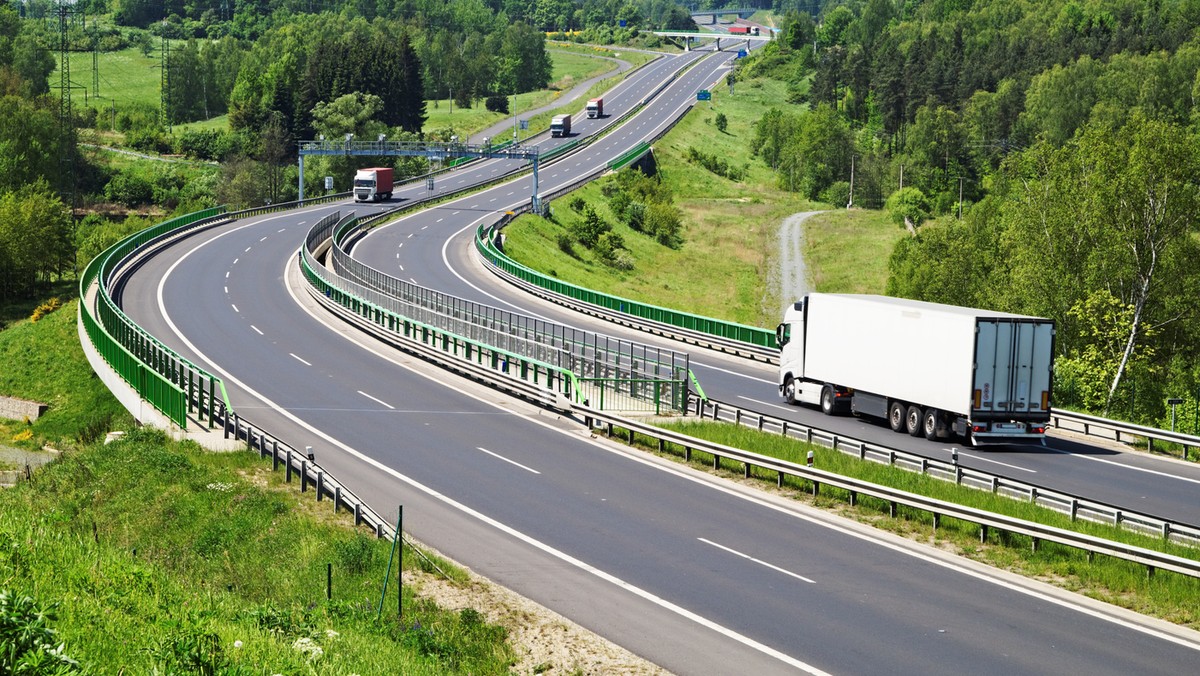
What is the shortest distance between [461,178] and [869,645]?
11067 cm

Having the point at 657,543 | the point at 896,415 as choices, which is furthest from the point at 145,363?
the point at 896,415

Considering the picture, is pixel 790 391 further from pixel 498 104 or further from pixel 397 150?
pixel 498 104

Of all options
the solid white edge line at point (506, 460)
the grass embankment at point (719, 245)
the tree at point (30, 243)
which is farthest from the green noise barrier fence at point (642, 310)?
the tree at point (30, 243)

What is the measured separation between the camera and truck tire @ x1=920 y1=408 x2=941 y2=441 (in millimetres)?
36562

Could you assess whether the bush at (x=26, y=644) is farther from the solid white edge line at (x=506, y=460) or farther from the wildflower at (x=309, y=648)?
the solid white edge line at (x=506, y=460)

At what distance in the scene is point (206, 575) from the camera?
25.0m

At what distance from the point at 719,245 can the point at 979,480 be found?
3450 inches

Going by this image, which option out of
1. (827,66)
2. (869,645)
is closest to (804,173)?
(827,66)

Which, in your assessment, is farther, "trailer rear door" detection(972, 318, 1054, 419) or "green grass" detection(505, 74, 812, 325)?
"green grass" detection(505, 74, 812, 325)

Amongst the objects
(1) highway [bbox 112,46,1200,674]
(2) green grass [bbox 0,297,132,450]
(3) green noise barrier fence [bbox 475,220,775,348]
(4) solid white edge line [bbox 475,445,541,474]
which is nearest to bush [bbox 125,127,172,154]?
(2) green grass [bbox 0,297,132,450]

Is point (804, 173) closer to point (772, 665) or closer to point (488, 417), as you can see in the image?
point (488, 417)

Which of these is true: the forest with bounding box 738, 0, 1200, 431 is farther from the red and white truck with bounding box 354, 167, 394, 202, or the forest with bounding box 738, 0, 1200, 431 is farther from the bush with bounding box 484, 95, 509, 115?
the red and white truck with bounding box 354, 167, 394, 202

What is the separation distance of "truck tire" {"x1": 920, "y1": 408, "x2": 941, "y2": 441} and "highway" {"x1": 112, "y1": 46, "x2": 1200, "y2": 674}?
1592 mm

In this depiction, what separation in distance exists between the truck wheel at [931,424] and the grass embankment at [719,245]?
152 feet
